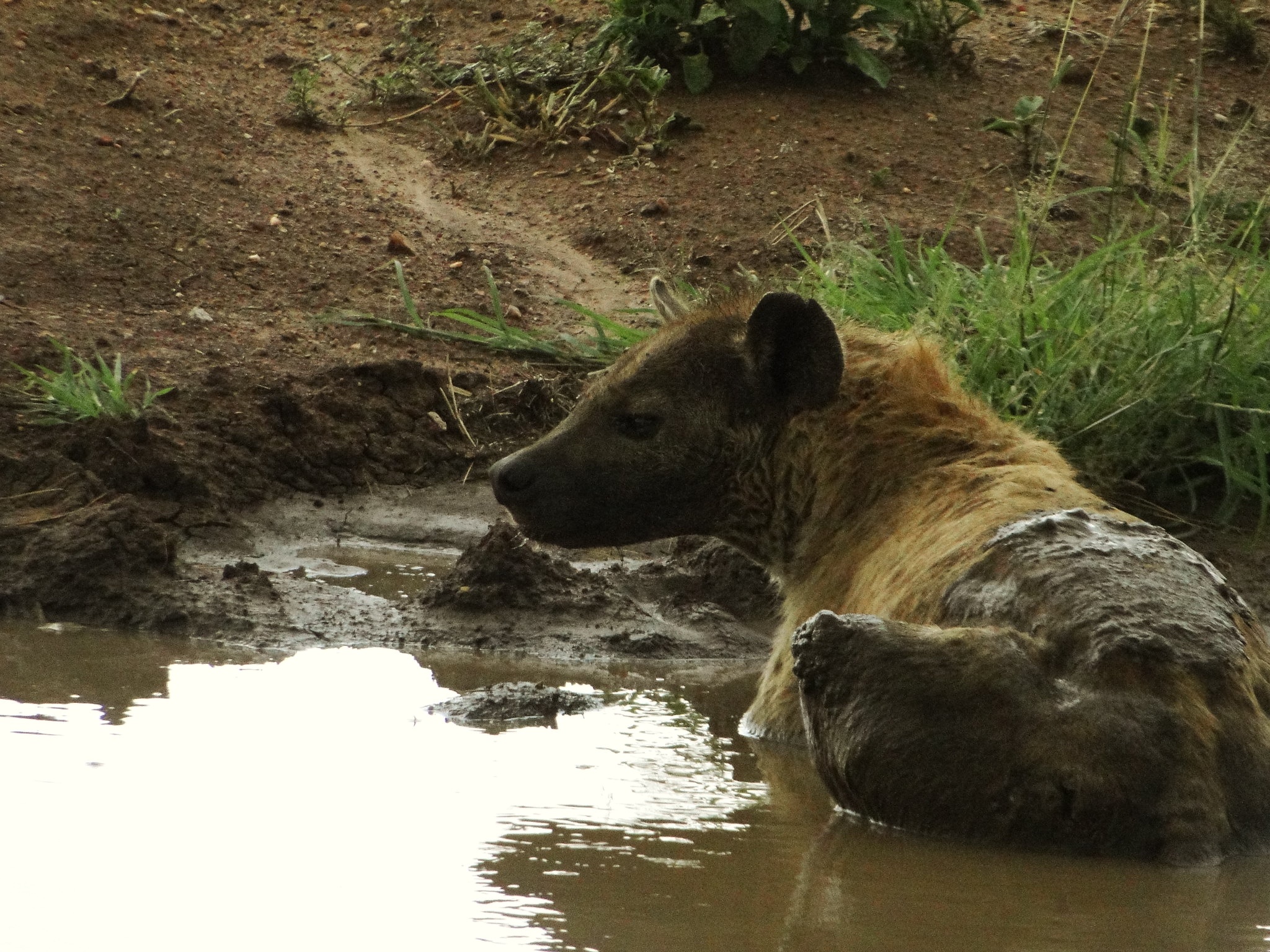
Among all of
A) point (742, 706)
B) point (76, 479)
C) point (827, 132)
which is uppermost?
point (827, 132)

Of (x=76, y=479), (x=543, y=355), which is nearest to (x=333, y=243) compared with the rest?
(x=543, y=355)

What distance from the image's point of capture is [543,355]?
7051 millimetres

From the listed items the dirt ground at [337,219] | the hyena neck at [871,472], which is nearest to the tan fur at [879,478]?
the hyena neck at [871,472]

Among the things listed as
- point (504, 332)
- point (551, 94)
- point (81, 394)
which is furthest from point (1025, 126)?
point (81, 394)

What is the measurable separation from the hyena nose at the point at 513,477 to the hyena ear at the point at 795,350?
58cm

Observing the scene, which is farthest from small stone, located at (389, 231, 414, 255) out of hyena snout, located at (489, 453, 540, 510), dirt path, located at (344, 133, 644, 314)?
hyena snout, located at (489, 453, 540, 510)

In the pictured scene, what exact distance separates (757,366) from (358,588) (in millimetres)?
1780

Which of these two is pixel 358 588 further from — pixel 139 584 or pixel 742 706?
pixel 742 706

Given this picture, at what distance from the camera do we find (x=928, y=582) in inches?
134

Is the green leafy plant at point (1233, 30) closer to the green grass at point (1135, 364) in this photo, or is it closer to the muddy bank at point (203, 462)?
the green grass at point (1135, 364)

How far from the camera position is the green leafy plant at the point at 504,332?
22.3 feet

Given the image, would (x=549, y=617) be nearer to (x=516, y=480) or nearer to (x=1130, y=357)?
(x=516, y=480)

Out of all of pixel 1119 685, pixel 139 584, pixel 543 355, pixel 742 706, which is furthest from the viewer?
pixel 543 355

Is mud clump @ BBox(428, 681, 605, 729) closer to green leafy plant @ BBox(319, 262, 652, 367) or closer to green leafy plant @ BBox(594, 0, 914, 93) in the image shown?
green leafy plant @ BBox(319, 262, 652, 367)
